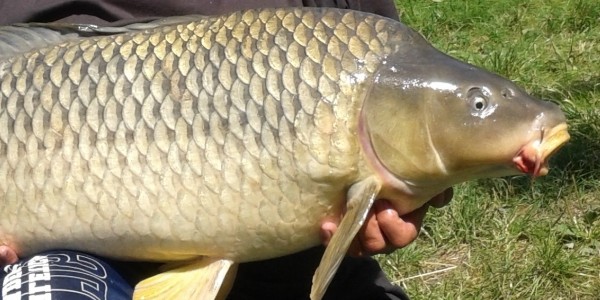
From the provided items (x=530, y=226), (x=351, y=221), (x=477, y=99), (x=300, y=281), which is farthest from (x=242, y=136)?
(x=530, y=226)

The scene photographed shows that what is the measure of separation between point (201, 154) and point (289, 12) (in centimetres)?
25

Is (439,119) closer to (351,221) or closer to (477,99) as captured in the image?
(477,99)

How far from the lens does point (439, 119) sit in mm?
1486

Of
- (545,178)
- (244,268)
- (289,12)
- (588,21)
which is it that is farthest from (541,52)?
(289,12)

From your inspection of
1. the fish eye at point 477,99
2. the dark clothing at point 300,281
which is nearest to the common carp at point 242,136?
the fish eye at point 477,99

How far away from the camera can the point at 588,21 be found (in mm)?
3520

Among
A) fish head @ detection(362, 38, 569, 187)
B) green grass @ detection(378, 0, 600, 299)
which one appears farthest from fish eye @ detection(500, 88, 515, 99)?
green grass @ detection(378, 0, 600, 299)

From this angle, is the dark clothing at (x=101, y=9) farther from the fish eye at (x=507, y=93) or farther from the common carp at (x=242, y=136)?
the fish eye at (x=507, y=93)

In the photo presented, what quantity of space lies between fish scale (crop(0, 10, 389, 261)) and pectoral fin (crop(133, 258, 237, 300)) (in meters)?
0.03

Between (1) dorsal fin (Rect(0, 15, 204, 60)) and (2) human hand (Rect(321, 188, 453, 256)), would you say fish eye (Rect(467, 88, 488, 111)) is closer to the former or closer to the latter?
(2) human hand (Rect(321, 188, 453, 256))

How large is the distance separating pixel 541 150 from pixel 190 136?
49cm

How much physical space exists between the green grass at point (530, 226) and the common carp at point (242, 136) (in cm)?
85

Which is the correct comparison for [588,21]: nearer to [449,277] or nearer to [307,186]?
[449,277]

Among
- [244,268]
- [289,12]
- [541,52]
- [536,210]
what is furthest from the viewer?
[541,52]
